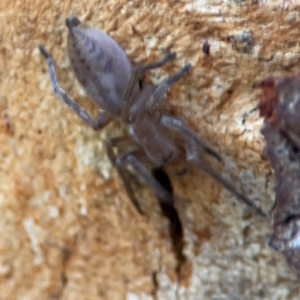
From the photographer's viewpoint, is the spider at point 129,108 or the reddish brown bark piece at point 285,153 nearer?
the reddish brown bark piece at point 285,153

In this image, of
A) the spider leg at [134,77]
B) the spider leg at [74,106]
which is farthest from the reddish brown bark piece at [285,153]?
the spider leg at [74,106]

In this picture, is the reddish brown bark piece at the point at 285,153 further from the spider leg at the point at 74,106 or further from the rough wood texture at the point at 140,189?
the spider leg at the point at 74,106

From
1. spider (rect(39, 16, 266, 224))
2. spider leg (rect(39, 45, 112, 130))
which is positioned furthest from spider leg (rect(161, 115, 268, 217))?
spider leg (rect(39, 45, 112, 130))

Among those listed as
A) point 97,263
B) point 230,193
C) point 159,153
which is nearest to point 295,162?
point 230,193

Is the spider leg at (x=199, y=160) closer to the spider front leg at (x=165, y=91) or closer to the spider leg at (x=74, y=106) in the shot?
the spider front leg at (x=165, y=91)

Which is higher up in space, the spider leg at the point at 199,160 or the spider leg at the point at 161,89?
the spider leg at the point at 161,89

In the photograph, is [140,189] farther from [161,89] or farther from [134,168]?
[161,89]

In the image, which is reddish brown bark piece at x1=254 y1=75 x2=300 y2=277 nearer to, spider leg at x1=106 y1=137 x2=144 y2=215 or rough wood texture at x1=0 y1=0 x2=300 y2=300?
rough wood texture at x1=0 y1=0 x2=300 y2=300
